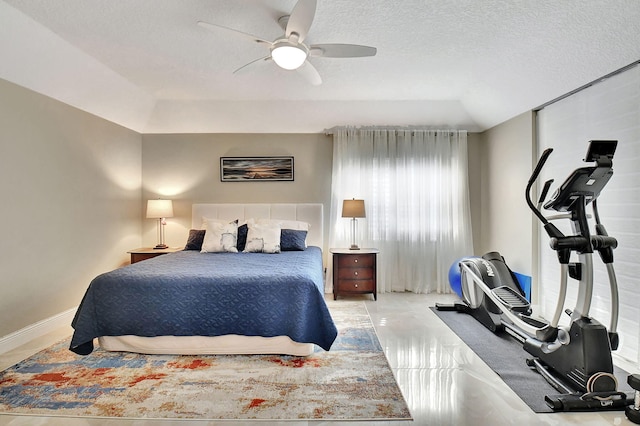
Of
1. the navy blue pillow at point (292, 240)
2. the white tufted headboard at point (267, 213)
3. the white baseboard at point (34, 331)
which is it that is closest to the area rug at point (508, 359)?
the navy blue pillow at point (292, 240)

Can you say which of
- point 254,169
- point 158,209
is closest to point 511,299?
point 254,169

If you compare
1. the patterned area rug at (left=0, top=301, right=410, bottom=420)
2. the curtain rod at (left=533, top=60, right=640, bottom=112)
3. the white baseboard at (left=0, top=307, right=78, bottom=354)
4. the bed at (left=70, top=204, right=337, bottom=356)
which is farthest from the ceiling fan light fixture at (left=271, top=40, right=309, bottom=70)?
the white baseboard at (left=0, top=307, right=78, bottom=354)

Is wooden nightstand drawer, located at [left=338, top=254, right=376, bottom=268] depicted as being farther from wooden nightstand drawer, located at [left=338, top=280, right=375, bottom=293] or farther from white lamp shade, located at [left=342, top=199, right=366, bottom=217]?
white lamp shade, located at [left=342, top=199, right=366, bottom=217]

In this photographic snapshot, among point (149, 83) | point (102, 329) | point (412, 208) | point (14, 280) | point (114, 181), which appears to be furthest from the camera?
point (412, 208)

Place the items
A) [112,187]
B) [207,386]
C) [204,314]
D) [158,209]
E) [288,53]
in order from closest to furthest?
[207,386] → [288,53] → [204,314] → [112,187] → [158,209]

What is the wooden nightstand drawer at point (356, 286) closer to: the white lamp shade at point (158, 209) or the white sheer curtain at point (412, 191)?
the white sheer curtain at point (412, 191)

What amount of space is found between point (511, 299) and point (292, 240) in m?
2.43

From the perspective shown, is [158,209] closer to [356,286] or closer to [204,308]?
[204,308]

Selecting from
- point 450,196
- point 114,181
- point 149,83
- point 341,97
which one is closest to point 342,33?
point 341,97

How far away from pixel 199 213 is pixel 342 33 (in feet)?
10.4

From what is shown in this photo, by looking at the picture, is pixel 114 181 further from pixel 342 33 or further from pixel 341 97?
pixel 342 33

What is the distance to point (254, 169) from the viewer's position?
196 inches

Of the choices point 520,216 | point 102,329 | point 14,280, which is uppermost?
point 520,216

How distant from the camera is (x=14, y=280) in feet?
9.73
